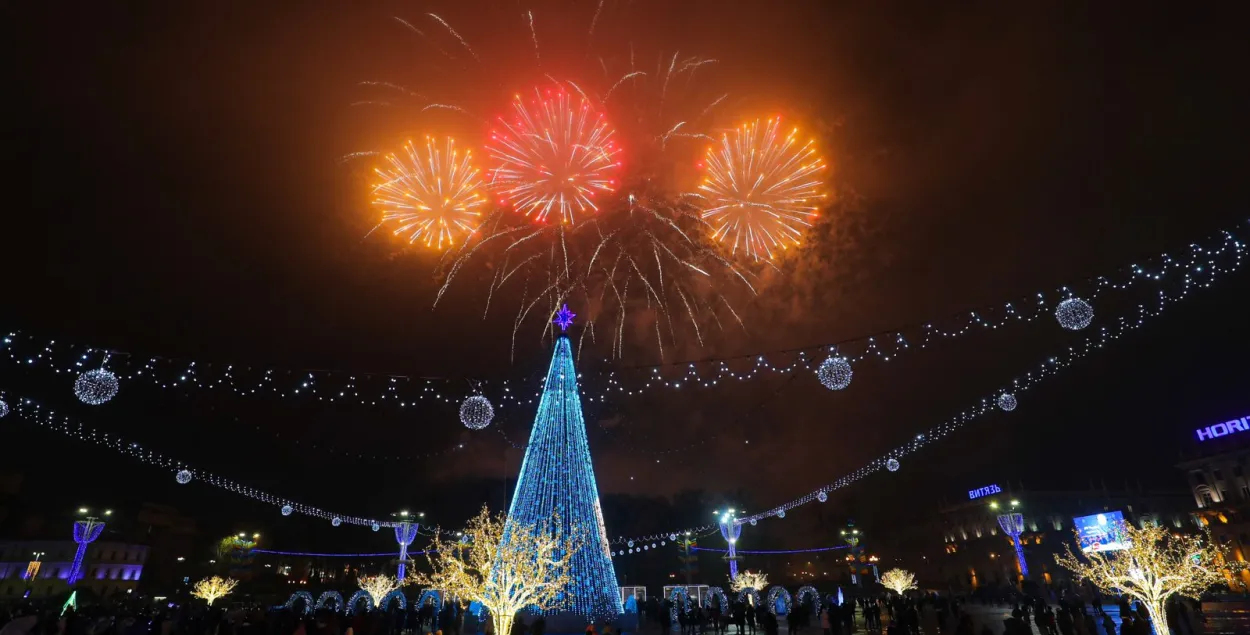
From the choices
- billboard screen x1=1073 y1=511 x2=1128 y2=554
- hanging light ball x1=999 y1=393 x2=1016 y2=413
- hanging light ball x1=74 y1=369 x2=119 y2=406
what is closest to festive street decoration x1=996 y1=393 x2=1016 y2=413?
hanging light ball x1=999 y1=393 x2=1016 y2=413

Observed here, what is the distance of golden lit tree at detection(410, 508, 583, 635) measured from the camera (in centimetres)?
1688

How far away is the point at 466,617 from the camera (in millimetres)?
24266

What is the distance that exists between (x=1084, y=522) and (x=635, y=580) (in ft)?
139

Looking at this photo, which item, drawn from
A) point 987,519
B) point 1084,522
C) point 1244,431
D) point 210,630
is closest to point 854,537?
point 1084,522

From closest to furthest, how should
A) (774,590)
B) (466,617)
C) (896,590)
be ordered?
(466,617) → (774,590) → (896,590)

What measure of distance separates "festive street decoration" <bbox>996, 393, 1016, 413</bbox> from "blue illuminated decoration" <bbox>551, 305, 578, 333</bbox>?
51.3 feet

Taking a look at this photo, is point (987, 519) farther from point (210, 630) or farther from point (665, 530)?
point (210, 630)

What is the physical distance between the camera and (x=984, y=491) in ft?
293

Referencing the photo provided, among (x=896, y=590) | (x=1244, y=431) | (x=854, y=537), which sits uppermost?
(x=1244, y=431)

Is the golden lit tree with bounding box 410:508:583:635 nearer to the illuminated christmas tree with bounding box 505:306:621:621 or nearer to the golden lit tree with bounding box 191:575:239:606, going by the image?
the illuminated christmas tree with bounding box 505:306:621:621

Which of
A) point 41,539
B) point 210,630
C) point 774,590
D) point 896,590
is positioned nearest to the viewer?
point 210,630

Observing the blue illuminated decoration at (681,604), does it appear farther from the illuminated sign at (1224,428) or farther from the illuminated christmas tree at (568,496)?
the illuminated sign at (1224,428)

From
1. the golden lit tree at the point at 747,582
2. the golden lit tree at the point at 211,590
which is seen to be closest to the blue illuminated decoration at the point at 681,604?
the golden lit tree at the point at 747,582

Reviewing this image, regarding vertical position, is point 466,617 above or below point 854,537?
below
